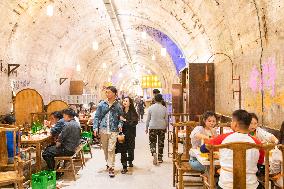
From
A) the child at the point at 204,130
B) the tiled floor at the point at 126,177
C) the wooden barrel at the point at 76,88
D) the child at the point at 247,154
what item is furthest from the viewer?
the wooden barrel at the point at 76,88

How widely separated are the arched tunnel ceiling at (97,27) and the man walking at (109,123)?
3.24m

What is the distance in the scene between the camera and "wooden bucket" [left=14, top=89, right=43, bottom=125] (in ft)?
42.3

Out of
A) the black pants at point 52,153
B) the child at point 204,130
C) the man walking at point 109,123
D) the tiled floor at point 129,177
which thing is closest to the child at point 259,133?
the child at point 204,130

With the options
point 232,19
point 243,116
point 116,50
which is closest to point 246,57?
point 232,19

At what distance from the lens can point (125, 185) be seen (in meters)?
7.46

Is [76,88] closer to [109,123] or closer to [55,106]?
[55,106]

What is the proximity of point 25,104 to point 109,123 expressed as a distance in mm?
5800

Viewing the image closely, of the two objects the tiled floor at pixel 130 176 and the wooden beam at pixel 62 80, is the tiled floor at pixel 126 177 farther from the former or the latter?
the wooden beam at pixel 62 80

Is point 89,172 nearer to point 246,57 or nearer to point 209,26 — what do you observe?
point 246,57

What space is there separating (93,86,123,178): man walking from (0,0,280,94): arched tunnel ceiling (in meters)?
3.24

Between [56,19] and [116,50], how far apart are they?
11.2m

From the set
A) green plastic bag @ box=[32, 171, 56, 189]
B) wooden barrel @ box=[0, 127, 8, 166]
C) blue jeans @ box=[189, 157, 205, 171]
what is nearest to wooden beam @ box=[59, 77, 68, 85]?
wooden barrel @ box=[0, 127, 8, 166]

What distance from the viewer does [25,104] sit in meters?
13.1

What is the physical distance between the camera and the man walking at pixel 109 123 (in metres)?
8.31
